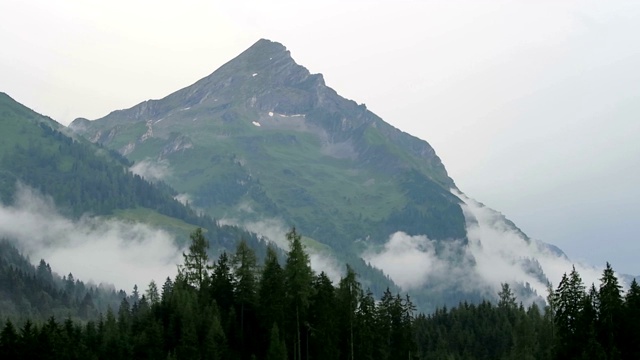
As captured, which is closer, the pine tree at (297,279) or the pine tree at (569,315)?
the pine tree at (297,279)

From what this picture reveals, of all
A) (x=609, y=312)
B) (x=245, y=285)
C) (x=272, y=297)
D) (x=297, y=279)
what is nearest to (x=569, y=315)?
(x=609, y=312)

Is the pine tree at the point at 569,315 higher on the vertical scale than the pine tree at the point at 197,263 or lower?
lower

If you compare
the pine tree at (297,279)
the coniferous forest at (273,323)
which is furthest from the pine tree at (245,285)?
the pine tree at (297,279)

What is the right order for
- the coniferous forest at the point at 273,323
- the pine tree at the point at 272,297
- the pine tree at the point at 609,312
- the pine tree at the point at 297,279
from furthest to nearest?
the pine tree at the point at 297,279
the pine tree at the point at 272,297
the pine tree at the point at 609,312
the coniferous forest at the point at 273,323

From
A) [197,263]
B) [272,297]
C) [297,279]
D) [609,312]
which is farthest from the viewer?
[197,263]

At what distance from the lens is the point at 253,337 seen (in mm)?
122500

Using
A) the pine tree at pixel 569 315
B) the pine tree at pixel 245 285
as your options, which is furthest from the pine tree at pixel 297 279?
the pine tree at pixel 569 315

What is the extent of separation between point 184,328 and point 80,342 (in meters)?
15.0

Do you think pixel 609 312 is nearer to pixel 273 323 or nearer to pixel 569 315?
pixel 569 315

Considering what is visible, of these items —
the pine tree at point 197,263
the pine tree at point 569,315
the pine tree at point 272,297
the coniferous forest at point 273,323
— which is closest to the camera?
the coniferous forest at point 273,323

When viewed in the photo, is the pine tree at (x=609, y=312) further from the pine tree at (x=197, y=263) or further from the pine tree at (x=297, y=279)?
the pine tree at (x=197, y=263)

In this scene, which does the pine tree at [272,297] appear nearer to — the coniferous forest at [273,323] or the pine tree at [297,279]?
the coniferous forest at [273,323]

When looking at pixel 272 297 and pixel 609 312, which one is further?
pixel 272 297

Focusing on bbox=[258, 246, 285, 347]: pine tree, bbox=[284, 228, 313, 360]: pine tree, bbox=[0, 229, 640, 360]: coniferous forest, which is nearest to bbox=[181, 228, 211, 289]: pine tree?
bbox=[0, 229, 640, 360]: coniferous forest
